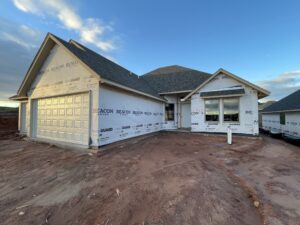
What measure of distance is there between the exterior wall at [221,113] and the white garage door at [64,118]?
8665 millimetres

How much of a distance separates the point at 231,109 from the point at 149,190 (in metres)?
10.2

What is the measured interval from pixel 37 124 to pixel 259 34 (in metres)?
18.1

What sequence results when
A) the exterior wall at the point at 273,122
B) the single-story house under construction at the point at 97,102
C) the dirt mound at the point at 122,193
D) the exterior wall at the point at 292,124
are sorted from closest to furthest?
the dirt mound at the point at 122,193
the single-story house under construction at the point at 97,102
the exterior wall at the point at 292,124
the exterior wall at the point at 273,122

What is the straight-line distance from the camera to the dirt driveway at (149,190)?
2582 mm

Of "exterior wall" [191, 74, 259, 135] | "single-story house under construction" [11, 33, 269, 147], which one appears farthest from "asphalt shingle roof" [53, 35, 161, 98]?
"exterior wall" [191, 74, 259, 135]

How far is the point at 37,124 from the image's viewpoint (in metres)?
9.92

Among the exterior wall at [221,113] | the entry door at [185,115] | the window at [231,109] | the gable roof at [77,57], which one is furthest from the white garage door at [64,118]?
the entry door at [185,115]

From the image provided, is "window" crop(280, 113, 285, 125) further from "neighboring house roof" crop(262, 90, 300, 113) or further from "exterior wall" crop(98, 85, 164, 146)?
"exterior wall" crop(98, 85, 164, 146)

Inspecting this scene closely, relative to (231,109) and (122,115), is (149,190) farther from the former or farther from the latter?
(231,109)

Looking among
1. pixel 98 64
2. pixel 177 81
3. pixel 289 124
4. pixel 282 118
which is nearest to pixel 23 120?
pixel 98 64

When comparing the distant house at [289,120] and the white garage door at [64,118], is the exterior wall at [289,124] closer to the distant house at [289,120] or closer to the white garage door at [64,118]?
the distant house at [289,120]

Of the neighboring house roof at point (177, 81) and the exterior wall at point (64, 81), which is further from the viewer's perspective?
the neighboring house roof at point (177, 81)

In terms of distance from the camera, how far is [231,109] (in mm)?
→ 11219

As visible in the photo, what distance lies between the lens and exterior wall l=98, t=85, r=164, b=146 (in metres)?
7.47
